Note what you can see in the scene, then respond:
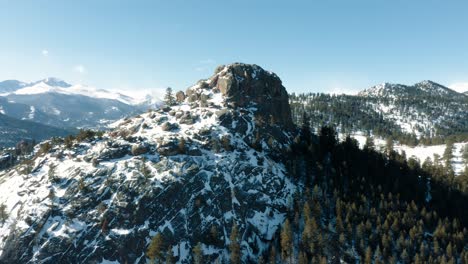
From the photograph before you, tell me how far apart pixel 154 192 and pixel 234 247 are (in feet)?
105

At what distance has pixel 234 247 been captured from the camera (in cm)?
8744

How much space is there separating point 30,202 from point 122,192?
92.7 feet

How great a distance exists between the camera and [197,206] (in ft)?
329

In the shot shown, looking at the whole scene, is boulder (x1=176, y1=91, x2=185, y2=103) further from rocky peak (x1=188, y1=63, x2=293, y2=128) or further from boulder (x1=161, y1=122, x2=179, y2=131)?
boulder (x1=161, y1=122, x2=179, y2=131)

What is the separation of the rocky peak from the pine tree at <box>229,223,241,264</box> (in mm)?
57526

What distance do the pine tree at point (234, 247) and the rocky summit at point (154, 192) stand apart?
3100mm

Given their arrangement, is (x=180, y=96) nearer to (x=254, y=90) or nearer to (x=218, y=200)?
(x=254, y=90)

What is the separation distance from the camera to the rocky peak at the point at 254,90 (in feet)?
459

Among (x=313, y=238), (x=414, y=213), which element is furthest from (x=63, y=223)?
(x=414, y=213)

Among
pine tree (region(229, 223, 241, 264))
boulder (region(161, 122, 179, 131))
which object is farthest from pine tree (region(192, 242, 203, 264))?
boulder (region(161, 122, 179, 131))

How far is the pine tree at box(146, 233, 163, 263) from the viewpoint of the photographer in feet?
280

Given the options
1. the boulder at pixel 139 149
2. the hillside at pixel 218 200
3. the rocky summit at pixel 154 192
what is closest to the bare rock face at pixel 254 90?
the hillside at pixel 218 200

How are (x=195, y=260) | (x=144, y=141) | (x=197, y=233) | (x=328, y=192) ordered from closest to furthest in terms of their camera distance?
(x=195, y=260), (x=197, y=233), (x=328, y=192), (x=144, y=141)

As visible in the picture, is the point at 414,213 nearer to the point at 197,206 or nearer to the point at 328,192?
the point at 328,192
